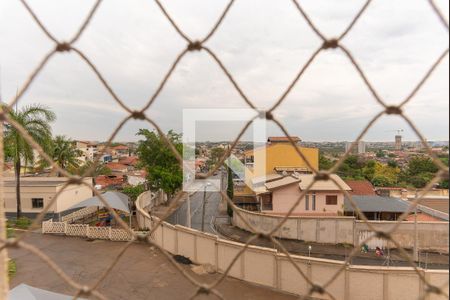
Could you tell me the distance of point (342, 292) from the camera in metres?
4.85

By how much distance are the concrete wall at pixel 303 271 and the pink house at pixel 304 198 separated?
4.48m

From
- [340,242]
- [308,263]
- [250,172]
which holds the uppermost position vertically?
[250,172]

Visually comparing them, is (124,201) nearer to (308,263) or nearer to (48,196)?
(48,196)

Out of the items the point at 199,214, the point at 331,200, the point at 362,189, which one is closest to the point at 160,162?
the point at 199,214

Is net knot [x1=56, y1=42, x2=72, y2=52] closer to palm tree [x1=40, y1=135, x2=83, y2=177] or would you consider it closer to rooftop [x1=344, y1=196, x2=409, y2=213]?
rooftop [x1=344, y1=196, x2=409, y2=213]

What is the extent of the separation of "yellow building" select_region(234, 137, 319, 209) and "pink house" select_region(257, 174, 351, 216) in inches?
58.7

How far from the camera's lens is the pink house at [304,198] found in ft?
32.6

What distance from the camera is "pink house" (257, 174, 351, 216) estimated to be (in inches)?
391

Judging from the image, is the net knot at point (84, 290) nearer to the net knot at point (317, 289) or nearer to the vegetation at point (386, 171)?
the net knot at point (317, 289)

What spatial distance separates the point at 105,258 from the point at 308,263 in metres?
4.38

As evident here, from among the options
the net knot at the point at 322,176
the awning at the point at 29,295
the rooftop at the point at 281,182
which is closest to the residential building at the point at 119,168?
the rooftop at the point at 281,182

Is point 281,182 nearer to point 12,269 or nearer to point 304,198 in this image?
point 304,198

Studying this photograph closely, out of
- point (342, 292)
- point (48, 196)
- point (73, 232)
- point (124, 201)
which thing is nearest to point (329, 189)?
point (342, 292)

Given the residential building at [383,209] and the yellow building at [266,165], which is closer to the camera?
the residential building at [383,209]
